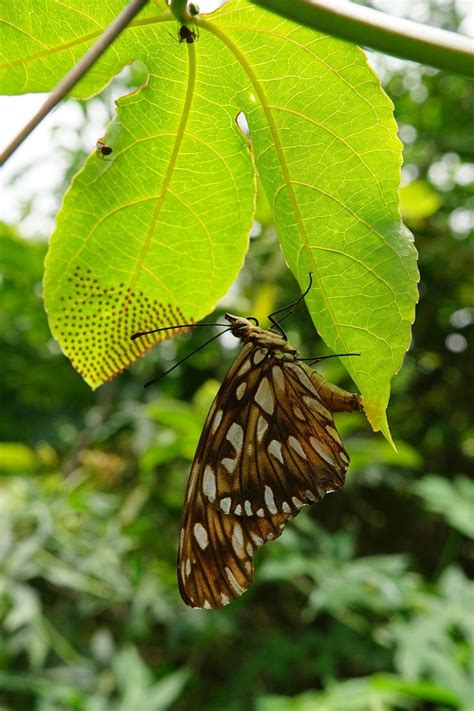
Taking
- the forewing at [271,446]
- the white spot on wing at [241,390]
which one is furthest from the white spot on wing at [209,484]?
the white spot on wing at [241,390]

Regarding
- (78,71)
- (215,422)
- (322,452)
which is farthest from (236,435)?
(78,71)

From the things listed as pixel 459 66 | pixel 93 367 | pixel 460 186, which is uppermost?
pixel 459 66

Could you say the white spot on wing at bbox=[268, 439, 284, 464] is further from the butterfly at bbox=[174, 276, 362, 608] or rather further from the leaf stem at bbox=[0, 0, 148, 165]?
the leaf stem at bbox=[0, 0, 148, 165]

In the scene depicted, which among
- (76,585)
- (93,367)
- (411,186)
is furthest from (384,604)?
(93,367)

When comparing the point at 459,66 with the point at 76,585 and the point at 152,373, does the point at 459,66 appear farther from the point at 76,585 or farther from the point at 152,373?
the point at 152,373

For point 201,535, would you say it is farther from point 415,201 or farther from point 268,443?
point 415,201
